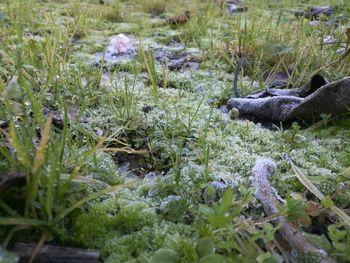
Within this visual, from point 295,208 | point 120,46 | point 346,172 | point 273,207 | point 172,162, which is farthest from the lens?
point 120,46

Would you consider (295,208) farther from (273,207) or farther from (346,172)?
(346,172)

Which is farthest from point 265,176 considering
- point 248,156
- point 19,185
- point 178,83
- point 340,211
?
point 178,83

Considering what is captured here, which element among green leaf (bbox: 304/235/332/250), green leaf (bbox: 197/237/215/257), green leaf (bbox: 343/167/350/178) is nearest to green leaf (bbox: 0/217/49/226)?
green leaf (bbox: 197/237/215/257)

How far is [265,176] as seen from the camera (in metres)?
1.40

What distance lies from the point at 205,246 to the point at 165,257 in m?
0.11

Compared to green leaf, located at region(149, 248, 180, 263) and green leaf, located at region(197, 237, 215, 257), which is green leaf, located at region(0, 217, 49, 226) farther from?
green leaf, located at region(197, 237, 215, 257)

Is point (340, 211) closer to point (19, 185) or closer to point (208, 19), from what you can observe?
point (19, 185)

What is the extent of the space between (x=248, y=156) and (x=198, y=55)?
5.30 ft

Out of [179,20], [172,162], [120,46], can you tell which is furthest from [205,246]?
[179,20]

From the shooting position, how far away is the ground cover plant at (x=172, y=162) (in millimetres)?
1021

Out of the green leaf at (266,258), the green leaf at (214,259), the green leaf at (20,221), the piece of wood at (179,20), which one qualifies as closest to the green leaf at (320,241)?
the green leaf at (266,258)

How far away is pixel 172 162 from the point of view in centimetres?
154

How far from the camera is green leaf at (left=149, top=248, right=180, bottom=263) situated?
99cm

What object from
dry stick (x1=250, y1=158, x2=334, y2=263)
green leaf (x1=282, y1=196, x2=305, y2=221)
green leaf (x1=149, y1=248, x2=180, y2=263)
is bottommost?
dry stick (x1=250, y1=158, x2=334, y2=263)
